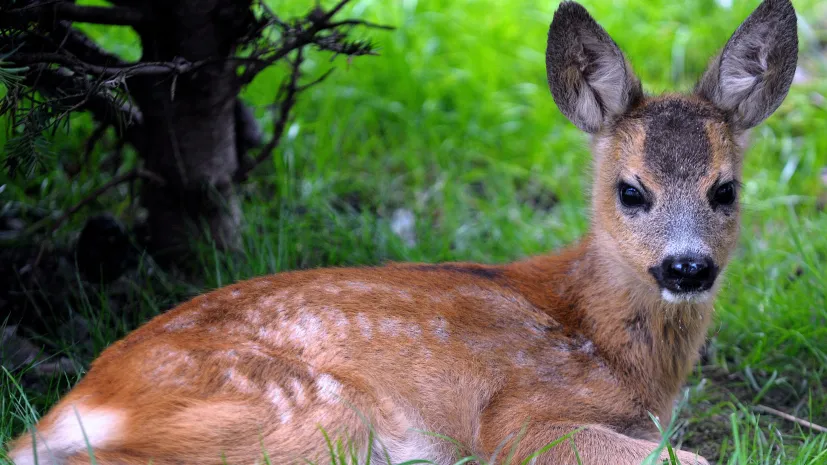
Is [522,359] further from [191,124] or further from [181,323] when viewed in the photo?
[191,124]

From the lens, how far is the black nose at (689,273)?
3.49m

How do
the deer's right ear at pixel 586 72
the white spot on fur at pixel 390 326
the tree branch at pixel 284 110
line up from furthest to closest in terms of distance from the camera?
the tree branch at pixel 284 110 → the deer's right ear at pixel 586 72 → the white spot on fur at pixel 390 326

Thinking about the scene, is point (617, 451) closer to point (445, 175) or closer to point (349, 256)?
point (349, 256)

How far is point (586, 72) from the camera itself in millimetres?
4074

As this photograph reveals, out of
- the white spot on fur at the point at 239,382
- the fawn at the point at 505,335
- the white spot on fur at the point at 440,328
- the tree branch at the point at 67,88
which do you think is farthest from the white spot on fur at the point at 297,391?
the tree branch at the point at 67,88

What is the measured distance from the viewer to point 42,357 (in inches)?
164

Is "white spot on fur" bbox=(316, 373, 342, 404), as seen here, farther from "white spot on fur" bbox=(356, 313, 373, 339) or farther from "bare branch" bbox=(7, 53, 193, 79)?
"bare branch" bbox=(7, 53, 193, 79)

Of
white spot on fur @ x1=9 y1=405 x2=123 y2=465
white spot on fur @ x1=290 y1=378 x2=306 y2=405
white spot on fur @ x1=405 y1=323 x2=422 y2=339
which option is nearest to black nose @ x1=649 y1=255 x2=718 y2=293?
white spot on fur @ x1=405 y1=323 x2=422 y2=339

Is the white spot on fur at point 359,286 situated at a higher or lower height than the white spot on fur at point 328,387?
higher

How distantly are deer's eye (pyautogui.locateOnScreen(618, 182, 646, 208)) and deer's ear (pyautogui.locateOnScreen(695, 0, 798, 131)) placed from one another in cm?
54

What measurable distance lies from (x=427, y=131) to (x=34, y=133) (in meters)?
3.14

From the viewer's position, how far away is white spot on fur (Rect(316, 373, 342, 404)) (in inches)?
127

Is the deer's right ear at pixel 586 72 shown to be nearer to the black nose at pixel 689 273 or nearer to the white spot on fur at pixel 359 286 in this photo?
the black nose at pixel 689 273

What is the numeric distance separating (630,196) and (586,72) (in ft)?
1.92
